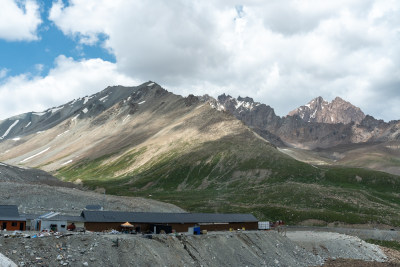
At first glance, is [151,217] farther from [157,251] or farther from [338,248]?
[338,248]

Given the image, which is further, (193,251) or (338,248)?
(338,248)

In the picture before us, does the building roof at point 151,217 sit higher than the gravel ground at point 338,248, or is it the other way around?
the building roof at point 151,217

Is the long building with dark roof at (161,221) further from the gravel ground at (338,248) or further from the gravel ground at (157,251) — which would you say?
the gravel ground at (338,248)

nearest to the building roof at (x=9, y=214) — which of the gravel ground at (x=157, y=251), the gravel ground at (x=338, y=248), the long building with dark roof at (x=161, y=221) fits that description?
the long building with dark roof at (x=161, y=221)

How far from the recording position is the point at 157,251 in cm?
5541

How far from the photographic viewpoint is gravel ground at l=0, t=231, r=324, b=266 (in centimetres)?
4606

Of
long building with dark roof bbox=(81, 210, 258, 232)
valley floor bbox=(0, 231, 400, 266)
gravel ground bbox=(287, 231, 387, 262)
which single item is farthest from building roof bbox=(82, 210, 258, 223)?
gravel ground bbox=(287, 231, 387, 262)

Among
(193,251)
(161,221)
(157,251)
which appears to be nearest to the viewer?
Result: (157,251)

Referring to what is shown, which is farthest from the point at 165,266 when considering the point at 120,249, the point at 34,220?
the point at 34,220

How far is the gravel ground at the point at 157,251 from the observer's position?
46.1 metres

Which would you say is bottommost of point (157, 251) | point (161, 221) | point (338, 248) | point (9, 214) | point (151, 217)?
point (338, 248)

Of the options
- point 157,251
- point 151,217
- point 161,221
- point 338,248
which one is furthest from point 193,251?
point 338,248

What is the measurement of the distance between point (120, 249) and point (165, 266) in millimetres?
5970

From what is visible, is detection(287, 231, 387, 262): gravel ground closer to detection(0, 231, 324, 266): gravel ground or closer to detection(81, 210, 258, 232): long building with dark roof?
detection(0, 231, 324, 266): gravel ground
